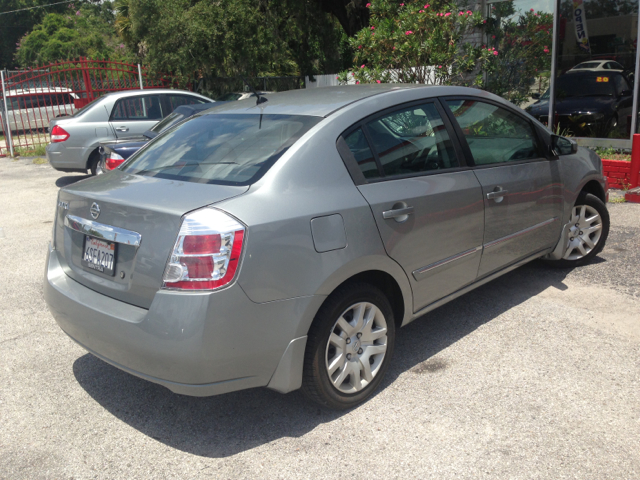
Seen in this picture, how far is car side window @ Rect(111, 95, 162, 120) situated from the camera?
10594 mm

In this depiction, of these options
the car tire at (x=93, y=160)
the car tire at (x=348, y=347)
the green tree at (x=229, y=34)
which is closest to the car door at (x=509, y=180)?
the car tire at (x=348, y=347)

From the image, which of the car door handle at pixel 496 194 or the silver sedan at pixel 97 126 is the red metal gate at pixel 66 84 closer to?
the silver sedan at pixel 97 126

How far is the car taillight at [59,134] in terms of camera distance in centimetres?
1030

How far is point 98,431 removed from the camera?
124 inches

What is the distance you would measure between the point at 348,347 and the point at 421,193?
3.29 ft

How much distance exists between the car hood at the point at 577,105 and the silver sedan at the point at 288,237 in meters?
6.70

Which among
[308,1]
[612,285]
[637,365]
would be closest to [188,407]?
[637,365]

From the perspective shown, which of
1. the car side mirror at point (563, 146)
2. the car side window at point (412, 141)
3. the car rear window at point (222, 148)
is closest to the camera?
the car rear window at point (222, 148)

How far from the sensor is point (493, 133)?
14.2 feet

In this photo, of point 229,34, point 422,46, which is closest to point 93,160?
point 422,46

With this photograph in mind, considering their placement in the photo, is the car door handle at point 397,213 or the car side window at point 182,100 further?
the car side window at point 182,100

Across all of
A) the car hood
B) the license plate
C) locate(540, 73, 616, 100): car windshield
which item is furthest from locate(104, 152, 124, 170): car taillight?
locate(540, 73, 616, 100): car windshield

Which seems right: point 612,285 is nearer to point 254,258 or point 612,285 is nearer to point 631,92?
point 254,258

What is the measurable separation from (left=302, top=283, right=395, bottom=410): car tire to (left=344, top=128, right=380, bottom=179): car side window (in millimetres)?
631
